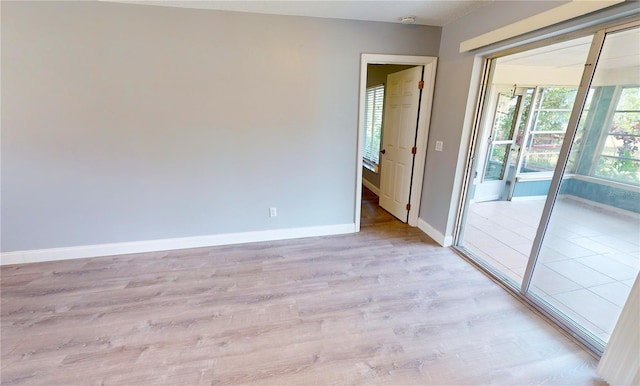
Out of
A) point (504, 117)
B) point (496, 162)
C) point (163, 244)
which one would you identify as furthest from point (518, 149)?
point (163, 244)

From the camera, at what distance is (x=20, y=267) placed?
2602mm

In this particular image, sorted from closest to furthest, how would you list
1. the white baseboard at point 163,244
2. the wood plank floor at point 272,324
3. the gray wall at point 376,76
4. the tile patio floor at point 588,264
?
the wood plank floor at point 272,324
the tile patio floor at point 588,264
the white baseboard at point 163,244
the gray wall at point 376,76

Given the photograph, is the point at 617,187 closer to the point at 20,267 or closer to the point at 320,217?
the point at 320,217

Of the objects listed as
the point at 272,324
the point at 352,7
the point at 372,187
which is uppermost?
the point at 352,7

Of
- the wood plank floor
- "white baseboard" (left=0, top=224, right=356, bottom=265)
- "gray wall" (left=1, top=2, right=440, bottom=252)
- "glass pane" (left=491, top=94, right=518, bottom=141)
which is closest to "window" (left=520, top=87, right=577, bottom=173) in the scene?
"glass pane" (left=491, top=94, right=518, bottom=141)

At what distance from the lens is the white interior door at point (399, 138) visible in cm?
330

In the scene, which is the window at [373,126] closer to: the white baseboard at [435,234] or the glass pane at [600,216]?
the white baseboard at [435,234]

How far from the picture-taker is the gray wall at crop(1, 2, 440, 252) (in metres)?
2.32

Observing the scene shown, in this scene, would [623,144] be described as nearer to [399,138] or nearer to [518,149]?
[399,138]

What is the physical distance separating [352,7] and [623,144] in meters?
2.33

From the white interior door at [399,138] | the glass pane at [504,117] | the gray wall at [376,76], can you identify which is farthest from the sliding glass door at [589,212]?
the gray wall at [376,76]

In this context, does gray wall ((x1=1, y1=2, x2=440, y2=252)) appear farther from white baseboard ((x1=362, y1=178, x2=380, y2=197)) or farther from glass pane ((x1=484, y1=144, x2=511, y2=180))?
glass pane ((x1=484, y1=144, x2=511, y2=180))

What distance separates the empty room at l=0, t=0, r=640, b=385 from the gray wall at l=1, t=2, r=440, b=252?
0.06 feet

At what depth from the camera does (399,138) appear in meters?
3.64
